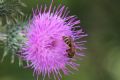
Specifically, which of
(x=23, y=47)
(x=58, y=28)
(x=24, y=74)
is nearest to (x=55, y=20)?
(x=58, y=28)

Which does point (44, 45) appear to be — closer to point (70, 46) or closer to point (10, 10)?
point (70, 46)

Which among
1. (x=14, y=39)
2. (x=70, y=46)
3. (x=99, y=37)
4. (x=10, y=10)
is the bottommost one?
(x=70, y=46)

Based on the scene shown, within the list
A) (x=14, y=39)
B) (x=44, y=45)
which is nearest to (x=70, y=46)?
(x=44, y=45)

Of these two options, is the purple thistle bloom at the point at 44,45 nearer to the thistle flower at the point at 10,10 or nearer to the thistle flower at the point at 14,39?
the thistle flower at the point at 14,39

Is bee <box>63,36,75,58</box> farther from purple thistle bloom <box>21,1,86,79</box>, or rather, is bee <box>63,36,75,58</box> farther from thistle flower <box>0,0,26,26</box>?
thistle flower <box>0,0,26,26</box>

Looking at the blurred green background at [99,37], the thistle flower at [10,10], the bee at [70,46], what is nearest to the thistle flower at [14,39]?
the thistle flower at [10,10]

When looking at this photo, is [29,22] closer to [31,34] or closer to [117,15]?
[31,34]

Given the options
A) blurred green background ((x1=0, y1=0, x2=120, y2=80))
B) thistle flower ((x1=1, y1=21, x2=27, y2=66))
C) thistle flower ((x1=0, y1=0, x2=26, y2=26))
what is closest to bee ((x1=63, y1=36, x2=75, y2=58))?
thistle flower ((x1=1, y1=21, x2=27, y2=66))

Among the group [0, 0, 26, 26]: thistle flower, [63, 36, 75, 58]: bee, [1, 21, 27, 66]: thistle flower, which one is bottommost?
[63, 36, 75, 58]: bee
